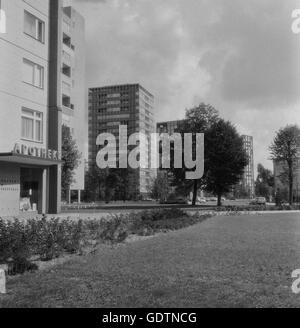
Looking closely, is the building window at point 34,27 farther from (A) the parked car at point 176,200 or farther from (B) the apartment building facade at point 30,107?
(A) the parked car at point 176,200

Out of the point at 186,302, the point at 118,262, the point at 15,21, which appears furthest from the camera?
the point at 15,21

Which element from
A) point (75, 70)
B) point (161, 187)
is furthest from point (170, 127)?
point (75, 70)

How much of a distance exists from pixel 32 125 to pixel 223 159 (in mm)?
31731

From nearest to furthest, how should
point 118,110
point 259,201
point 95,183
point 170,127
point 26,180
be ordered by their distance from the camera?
1. point 26,180
2. point 259,201
3. point 95,183
4. point 170,127
5. point 118,110

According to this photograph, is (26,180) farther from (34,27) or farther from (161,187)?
(161,187)

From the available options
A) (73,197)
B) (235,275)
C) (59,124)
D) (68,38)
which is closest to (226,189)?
(59,124)

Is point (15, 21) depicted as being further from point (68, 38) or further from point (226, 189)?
point (68, 38)

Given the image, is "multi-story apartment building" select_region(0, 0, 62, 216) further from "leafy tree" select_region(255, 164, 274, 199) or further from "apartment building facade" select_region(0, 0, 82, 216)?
"leafy tree" select_region(255, 164, 274, 199)

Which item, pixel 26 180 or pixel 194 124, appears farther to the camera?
pixel 194 124

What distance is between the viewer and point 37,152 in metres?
28.7

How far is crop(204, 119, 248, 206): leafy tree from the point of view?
57.2 metres

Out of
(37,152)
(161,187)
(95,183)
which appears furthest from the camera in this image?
(161,187)
